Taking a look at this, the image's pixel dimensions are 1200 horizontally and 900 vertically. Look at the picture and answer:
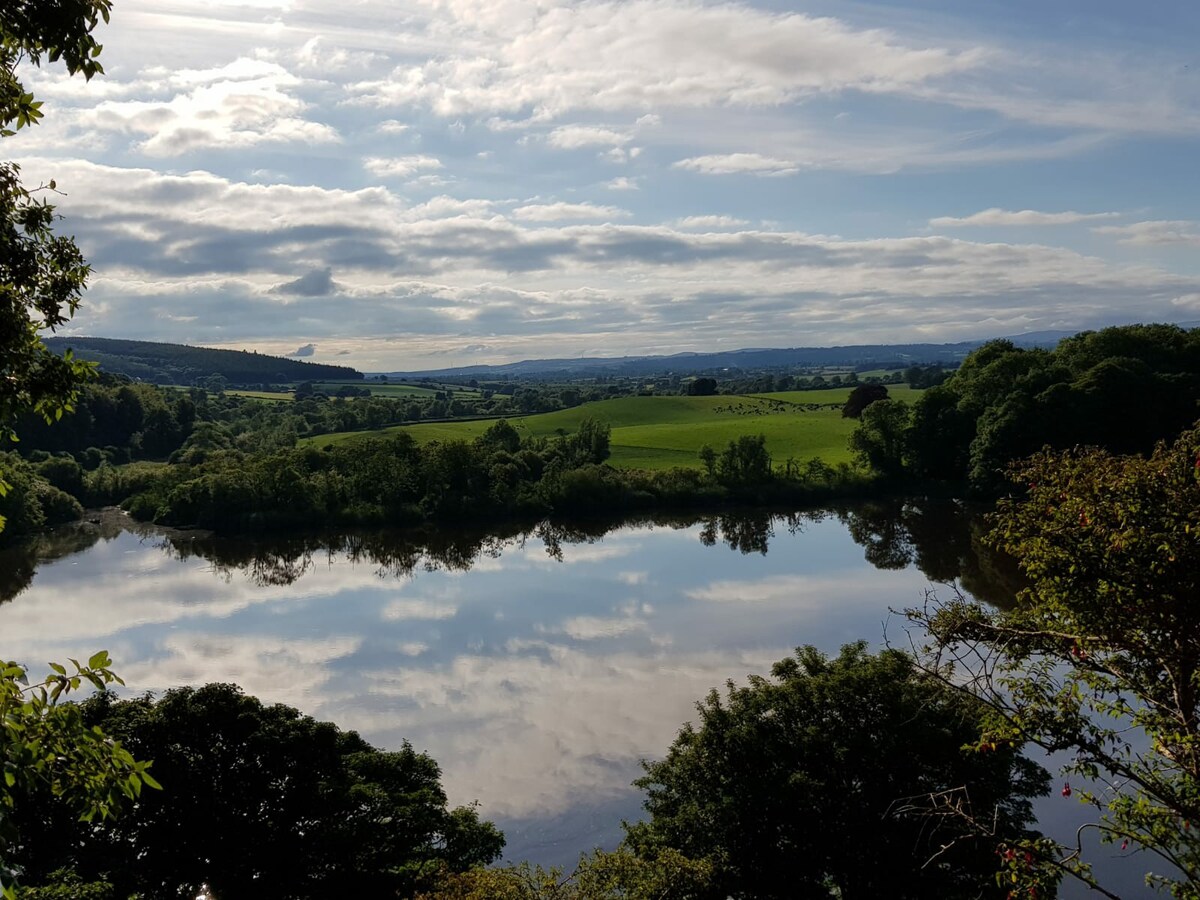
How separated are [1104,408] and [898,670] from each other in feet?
157

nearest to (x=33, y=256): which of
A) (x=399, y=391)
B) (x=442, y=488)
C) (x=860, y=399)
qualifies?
(x=442, y=488)

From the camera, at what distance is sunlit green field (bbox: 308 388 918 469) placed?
75.7 m

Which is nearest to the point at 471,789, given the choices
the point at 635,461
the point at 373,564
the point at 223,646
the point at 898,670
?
the point at 898,670

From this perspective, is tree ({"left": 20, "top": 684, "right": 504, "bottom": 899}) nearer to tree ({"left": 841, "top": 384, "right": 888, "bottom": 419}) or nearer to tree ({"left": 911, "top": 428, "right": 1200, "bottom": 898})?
tree ({"left": 911, "top": 428, "right": 1200, "bottom": 898})

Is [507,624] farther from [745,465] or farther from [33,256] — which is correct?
[745,465]

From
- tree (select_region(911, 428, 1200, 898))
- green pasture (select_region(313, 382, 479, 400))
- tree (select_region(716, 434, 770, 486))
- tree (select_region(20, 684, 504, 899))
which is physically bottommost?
tree (select_region(20, 684, 504, 899))

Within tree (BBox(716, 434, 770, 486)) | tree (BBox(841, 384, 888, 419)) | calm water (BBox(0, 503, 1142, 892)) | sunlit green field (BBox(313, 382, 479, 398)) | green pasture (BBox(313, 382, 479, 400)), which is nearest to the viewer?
calm water (BBox(0, 503, 1142, 892))

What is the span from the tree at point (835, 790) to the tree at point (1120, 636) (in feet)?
21.6

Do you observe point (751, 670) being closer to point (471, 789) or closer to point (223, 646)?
point (471, 789)

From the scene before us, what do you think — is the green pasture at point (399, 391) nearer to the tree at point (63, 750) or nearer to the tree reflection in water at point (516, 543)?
the tree reflection in water at point (516, 543)

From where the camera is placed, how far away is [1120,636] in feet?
22.6

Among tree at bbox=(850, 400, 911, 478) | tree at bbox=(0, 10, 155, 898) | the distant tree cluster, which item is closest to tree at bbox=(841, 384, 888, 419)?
the distant tree cluster

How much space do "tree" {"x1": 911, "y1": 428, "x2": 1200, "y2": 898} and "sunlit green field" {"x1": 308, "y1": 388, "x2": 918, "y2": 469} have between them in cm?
6354

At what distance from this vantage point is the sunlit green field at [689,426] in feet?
248
